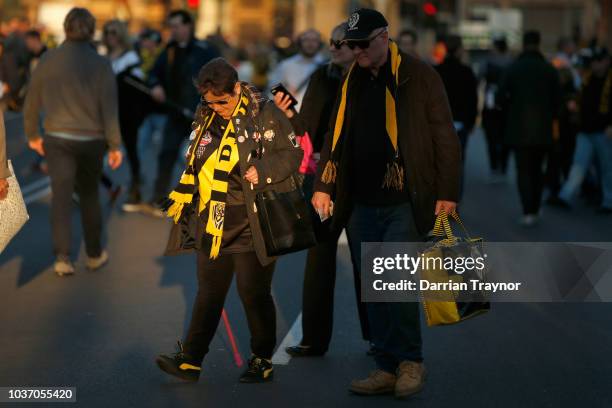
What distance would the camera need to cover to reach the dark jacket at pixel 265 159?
7098mm

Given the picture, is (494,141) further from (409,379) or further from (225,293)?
(409,379)

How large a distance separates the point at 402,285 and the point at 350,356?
1.20 metres

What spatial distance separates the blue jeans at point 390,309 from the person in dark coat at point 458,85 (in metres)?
7.09

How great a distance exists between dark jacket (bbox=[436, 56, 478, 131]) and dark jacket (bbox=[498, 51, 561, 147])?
42 cm

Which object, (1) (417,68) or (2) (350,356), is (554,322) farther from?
(1) (417,68)

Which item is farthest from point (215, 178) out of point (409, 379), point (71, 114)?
point (71, 114)

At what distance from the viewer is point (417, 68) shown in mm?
7020

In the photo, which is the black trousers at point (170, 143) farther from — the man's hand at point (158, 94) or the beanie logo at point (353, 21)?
the beanie logo at point (353, 21)

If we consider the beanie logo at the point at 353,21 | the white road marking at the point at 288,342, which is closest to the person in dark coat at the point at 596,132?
the white road marking at the point at 288,342

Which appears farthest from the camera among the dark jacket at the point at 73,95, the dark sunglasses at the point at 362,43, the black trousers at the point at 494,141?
the black trousers at the point at 494,141

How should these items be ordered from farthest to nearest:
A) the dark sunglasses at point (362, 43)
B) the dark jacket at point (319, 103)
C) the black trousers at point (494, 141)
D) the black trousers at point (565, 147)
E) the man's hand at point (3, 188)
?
the black trousers at point (494, 141) < the black trousers at point (565, 147) < the dark jacket at point (319, 103) < the man's hand at point (3, 188) < the dark sunglasses at point (362, 43)

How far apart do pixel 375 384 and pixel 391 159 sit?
1135 millimetres

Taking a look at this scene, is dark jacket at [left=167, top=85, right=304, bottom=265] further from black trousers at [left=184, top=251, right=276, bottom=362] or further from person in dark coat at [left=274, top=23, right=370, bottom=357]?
person in dark coat at [left=274, top=23, right=370, bottom=357]

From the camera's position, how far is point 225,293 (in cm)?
736
